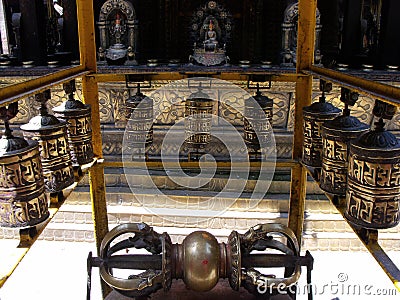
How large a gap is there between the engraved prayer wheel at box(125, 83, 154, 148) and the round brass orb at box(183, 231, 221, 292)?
3.73 ft

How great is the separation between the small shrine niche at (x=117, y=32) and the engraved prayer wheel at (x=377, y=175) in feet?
17.3

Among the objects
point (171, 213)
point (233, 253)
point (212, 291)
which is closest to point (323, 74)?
point (233, 253)

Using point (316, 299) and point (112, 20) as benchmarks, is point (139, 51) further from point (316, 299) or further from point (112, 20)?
point (316, 299)

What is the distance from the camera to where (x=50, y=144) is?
1.75m

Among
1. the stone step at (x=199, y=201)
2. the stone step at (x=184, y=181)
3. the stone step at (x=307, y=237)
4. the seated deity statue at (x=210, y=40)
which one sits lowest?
the stone step at (x=307, y=237)

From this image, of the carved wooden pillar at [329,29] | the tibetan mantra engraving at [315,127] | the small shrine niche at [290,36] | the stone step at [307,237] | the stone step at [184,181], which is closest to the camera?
the tibetan mantra engraving at [315,127]

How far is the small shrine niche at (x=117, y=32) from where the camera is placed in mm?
6312

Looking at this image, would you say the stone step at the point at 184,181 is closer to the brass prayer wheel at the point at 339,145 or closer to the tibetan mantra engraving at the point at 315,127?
the tibetan mantra engraving at the point at 315,127

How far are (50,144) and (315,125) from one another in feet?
3.80

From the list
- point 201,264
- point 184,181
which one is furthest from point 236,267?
point 184,181

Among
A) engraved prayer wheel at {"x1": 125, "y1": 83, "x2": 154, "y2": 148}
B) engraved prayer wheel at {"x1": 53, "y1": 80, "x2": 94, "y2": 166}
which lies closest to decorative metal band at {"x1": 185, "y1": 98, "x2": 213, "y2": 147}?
engraved prayer wheel at {"x1": 125, "y1": 83, "x2": 154, "y2": 148}

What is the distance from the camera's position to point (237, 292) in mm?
1720

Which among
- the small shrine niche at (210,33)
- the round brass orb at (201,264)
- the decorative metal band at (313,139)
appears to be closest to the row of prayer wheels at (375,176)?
the decorative metal band at (313,139)

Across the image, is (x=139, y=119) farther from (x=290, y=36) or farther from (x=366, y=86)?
(x=290, y=36)
